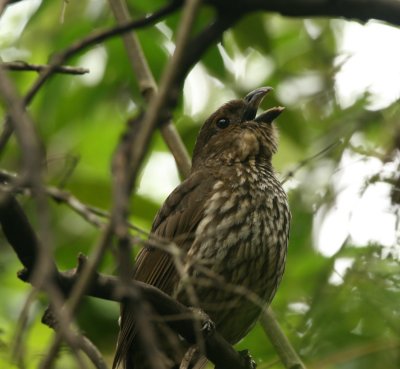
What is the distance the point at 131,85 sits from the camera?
499cm


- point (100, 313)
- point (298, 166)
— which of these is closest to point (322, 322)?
point (298, 166)

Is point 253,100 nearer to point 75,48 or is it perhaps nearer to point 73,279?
point 73,279

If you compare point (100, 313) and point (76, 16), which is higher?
point (76, 16)

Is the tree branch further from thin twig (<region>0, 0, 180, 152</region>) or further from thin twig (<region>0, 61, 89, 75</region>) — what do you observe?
thin twig (<region>0, 61, 89, 75</region>)

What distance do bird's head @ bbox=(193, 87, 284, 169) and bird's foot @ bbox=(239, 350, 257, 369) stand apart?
3.92 ft

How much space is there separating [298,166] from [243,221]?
394 millimetres

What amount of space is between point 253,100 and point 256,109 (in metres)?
0.14

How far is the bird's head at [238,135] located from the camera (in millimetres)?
5129

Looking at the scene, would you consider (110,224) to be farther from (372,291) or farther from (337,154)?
(337,154)

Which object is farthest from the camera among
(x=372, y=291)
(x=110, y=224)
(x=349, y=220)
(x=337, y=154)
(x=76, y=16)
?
(x=76, y=16)

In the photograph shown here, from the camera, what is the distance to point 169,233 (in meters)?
4.65

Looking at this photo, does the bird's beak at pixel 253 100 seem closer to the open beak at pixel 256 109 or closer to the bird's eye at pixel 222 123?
the open beak at pixel 256 109

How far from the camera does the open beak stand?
4984mm

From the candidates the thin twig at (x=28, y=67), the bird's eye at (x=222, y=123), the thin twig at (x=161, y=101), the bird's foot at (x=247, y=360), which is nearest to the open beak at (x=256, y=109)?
the bird's eye at (x=222, y=123)
